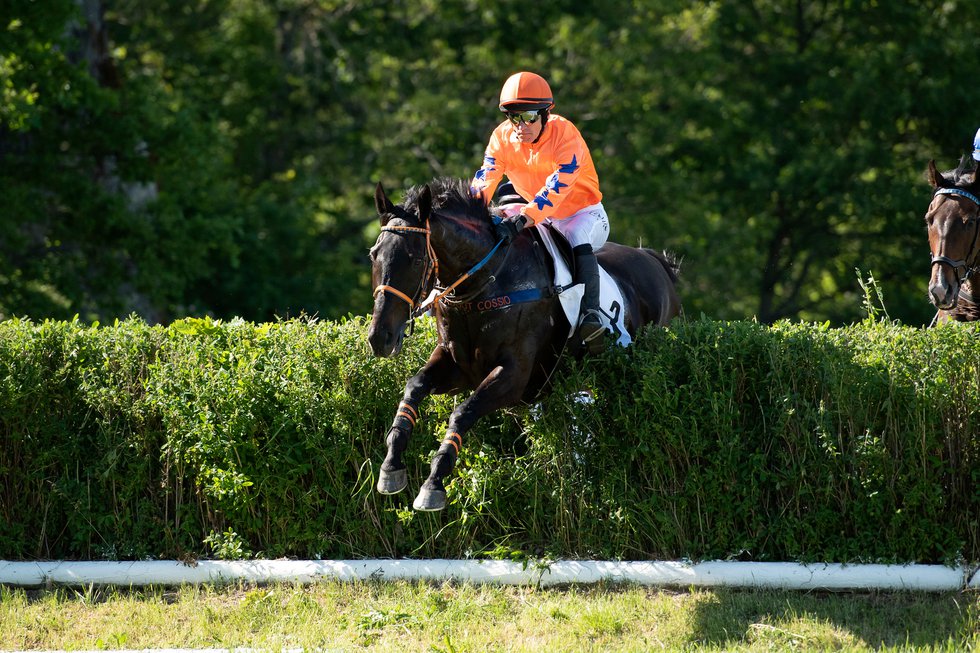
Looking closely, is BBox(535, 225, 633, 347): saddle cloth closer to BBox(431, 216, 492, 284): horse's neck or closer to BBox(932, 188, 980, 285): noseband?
BBox(431, 216, 492, 284): horse's neck

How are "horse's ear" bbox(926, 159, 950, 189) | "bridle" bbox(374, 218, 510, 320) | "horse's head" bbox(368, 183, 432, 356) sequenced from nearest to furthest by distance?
1. "horse's head" bbox(368, 183, 432, 356)
2. "bridle" bbox(374, 218, 510, 320)
3. "horse's ear" bbox(926, 159, 950, 189)

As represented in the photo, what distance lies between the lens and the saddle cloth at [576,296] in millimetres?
7258

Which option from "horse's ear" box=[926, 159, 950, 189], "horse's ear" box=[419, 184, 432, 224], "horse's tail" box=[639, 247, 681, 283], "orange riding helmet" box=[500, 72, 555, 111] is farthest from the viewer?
"horse's tail" box=[639, 247, 681, 283]

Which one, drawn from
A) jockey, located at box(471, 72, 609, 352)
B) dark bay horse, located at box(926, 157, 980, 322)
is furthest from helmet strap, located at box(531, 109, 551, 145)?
dark bay horse, located at box(926, 157, 980, 322)

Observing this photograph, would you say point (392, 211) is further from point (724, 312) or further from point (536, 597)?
point (724, 312)

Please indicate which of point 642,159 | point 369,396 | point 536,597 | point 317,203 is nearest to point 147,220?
point 317,203

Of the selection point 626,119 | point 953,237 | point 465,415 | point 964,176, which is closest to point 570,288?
point 465,415

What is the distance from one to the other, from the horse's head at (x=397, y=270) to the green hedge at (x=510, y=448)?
1139mm

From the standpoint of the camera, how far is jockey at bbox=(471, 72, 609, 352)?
7.16 meters

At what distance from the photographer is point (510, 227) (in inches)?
281

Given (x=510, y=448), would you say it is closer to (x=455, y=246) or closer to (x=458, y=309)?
(x=458, y=309)

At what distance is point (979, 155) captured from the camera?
7.77 metres

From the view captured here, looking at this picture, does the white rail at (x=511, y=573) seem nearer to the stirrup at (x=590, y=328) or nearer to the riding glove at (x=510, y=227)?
the stirrup at (x=590, y=328)

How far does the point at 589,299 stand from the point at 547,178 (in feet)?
2.72
